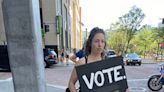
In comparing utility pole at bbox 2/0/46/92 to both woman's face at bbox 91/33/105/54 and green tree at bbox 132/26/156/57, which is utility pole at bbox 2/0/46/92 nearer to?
woman's face at bbox 91/33/105/54

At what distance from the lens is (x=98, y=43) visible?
10.6ft

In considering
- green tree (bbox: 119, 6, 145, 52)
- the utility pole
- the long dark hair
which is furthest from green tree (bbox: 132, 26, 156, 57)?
the long dark hair

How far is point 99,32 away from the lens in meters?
3.27

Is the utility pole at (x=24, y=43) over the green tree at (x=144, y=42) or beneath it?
over

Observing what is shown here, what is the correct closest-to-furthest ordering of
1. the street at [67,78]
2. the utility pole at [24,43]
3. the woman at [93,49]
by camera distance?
the woman at [93,49] → the utility pole at [24,43] → the street at [67,78]

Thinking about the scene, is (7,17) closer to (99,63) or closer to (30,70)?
(30,70)

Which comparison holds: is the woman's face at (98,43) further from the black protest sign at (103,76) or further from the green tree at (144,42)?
the green tree at (144,42)

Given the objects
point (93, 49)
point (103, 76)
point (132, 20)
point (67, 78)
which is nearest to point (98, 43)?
point (93, 49)

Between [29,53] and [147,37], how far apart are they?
7388 cm

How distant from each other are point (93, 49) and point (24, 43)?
0.71m

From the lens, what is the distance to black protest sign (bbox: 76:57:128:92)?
3.07 m

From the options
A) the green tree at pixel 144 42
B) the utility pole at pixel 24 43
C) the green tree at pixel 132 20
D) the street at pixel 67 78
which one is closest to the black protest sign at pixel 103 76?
the utility pole at pixel 24 43

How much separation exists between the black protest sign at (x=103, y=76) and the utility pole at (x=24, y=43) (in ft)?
2.03

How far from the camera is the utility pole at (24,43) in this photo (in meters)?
3.42
